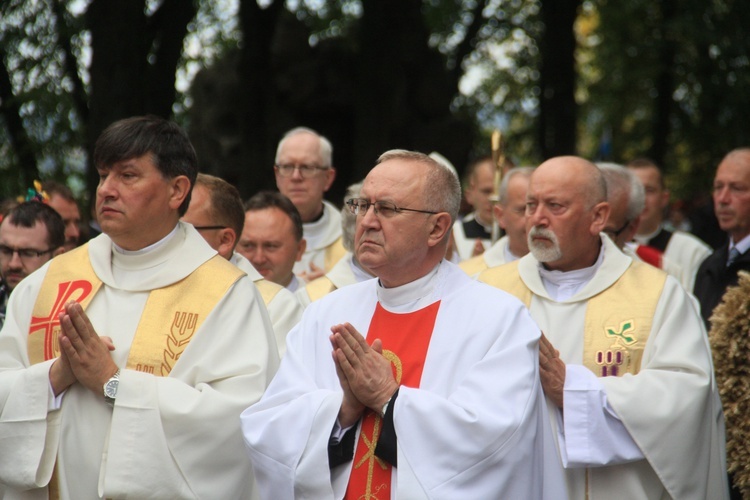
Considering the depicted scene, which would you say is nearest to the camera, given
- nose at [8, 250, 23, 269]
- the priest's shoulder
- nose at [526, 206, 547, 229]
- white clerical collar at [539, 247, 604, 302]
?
nose at [526, 206, 547, 229]

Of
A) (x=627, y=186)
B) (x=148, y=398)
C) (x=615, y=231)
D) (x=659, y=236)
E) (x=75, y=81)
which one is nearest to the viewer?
(x=148, y=398)

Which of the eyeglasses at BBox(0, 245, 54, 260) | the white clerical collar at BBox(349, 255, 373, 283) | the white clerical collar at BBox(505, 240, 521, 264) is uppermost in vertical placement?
the eyeglasses at BBox(0, 245, 54, 260)

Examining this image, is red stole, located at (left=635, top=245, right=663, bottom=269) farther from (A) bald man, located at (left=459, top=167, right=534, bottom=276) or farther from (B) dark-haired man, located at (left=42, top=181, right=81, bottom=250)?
(B) dark-haired man, located at (left=42, top=181, right=81, bottom=250)

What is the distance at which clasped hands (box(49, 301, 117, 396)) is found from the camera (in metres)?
4.31

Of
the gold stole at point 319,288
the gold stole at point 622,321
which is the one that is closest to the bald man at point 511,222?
the gold stole at point 319,288

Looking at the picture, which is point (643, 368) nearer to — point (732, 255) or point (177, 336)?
point (177, 336)

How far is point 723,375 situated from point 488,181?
12.5 feet

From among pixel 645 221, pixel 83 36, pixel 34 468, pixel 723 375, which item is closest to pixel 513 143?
pixel 83 36

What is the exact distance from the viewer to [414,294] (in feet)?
14.7

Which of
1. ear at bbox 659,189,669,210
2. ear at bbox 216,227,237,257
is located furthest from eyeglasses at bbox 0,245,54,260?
ear at bbox 659,189,669,210

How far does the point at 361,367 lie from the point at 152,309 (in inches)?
44.2

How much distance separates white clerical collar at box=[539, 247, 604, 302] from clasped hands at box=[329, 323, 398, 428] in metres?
1.79

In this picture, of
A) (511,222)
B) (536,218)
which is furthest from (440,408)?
(511,222)

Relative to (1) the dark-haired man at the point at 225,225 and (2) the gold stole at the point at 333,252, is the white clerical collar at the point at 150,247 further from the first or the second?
(2) the gold stole at the point at 333,252
